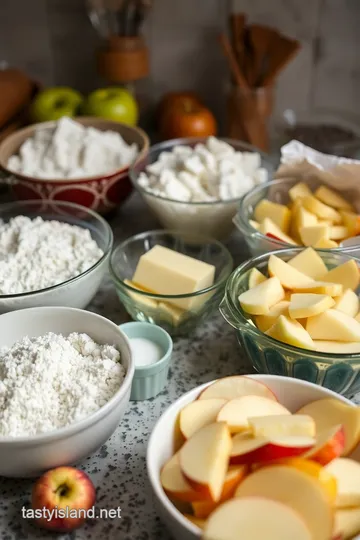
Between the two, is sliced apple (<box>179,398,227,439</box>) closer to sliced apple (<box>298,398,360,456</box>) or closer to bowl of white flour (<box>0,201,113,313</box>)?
sliced apple (<box>298,398,360,456</box>)

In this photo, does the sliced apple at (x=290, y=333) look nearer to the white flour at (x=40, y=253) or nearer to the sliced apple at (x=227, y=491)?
the sliced apple at (x=227, y=491)

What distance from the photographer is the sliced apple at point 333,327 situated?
78 cm

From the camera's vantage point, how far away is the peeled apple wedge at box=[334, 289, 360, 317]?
836mm

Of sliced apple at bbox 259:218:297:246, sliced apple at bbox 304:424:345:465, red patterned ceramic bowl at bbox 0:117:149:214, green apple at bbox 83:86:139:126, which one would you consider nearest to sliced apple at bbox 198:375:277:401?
sliced apple at bbox 304:424:345:465

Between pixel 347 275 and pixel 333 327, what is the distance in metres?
0.13

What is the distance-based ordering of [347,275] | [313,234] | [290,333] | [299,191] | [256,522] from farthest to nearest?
[299,191], [313,234], [347,275], [290,333], [256,522]

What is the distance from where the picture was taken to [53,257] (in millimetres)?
979

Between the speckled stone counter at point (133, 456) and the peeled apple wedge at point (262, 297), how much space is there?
0.13 metres

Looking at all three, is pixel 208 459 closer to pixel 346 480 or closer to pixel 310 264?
pixel 346 480

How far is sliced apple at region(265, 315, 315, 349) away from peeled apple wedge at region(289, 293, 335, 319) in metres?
0.02

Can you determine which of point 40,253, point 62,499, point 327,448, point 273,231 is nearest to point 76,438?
point 62,499

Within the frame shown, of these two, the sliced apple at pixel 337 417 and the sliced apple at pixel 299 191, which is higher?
the sliced apple at pixel 299 191

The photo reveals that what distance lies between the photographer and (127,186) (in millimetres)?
1224

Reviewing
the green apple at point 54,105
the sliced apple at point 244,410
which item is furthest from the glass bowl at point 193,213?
the sliced apple at point 244,410
